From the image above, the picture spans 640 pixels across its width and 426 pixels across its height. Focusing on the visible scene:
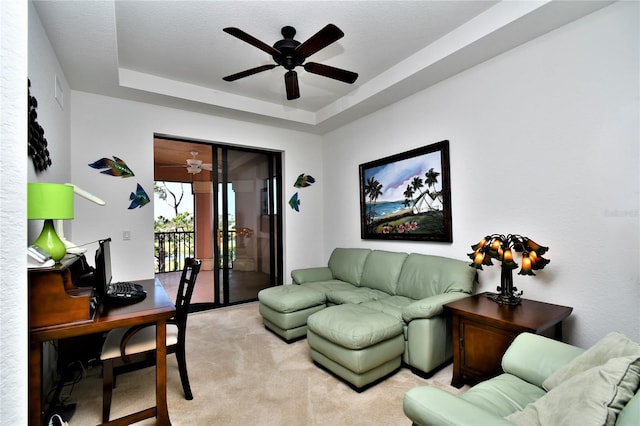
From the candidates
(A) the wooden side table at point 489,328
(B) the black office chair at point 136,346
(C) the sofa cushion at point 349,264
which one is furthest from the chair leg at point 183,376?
(C) the sofa cushion at point 349,264

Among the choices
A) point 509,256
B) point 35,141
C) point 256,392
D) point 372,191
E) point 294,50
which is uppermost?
point 294,50

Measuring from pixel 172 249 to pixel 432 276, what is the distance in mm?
6326

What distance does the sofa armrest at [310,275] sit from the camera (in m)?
3.93

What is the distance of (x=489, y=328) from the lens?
2.06 metres

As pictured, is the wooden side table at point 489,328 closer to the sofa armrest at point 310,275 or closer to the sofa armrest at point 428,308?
the sofa armrest at point 428,308

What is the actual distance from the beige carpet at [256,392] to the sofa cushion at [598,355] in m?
0.95

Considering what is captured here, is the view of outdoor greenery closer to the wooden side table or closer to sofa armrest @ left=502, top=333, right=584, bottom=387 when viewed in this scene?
the wooden side table

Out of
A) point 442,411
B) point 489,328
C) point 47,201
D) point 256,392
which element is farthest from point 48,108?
point 489,328

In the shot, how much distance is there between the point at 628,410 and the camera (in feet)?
2.85

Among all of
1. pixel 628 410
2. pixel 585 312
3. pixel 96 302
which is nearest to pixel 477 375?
pixel 585 312

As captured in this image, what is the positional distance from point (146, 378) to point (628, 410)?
9.61ft

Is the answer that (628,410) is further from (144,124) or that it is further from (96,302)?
(144,124)

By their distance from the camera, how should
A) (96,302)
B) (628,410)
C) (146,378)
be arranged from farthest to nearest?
(146,378), (96,302), (628,410)

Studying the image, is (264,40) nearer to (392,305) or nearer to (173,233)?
(392,305)
